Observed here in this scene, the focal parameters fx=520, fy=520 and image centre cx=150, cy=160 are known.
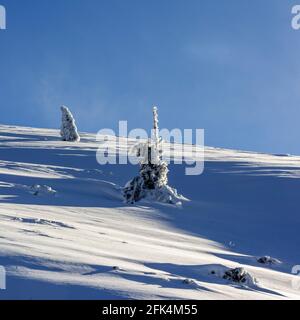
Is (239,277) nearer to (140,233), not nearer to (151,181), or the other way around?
(140,233)

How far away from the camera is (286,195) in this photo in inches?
1209

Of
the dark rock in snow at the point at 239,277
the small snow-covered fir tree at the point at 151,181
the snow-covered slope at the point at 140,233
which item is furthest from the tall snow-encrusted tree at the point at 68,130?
the dark rock in snow at the point at 239,277

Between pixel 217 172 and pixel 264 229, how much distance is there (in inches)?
580

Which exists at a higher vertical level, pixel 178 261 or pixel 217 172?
pixel 217 172

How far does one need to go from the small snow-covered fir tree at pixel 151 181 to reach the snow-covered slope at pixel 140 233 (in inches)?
41.7

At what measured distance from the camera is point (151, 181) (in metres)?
27.2

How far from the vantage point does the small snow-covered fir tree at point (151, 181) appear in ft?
86.5

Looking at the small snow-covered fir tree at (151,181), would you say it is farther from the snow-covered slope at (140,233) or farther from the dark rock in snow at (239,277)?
the dark rock in snow at (239,277)

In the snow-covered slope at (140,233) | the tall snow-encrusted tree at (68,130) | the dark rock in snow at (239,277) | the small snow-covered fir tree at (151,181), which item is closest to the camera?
the snow-covered slope at (140,233)

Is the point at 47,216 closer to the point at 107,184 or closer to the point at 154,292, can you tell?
the point at 154,292

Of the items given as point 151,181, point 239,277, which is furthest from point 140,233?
point 151,181

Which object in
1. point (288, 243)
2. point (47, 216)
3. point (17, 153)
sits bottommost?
point (288, 243)

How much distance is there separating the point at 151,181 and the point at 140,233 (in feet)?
30.1
